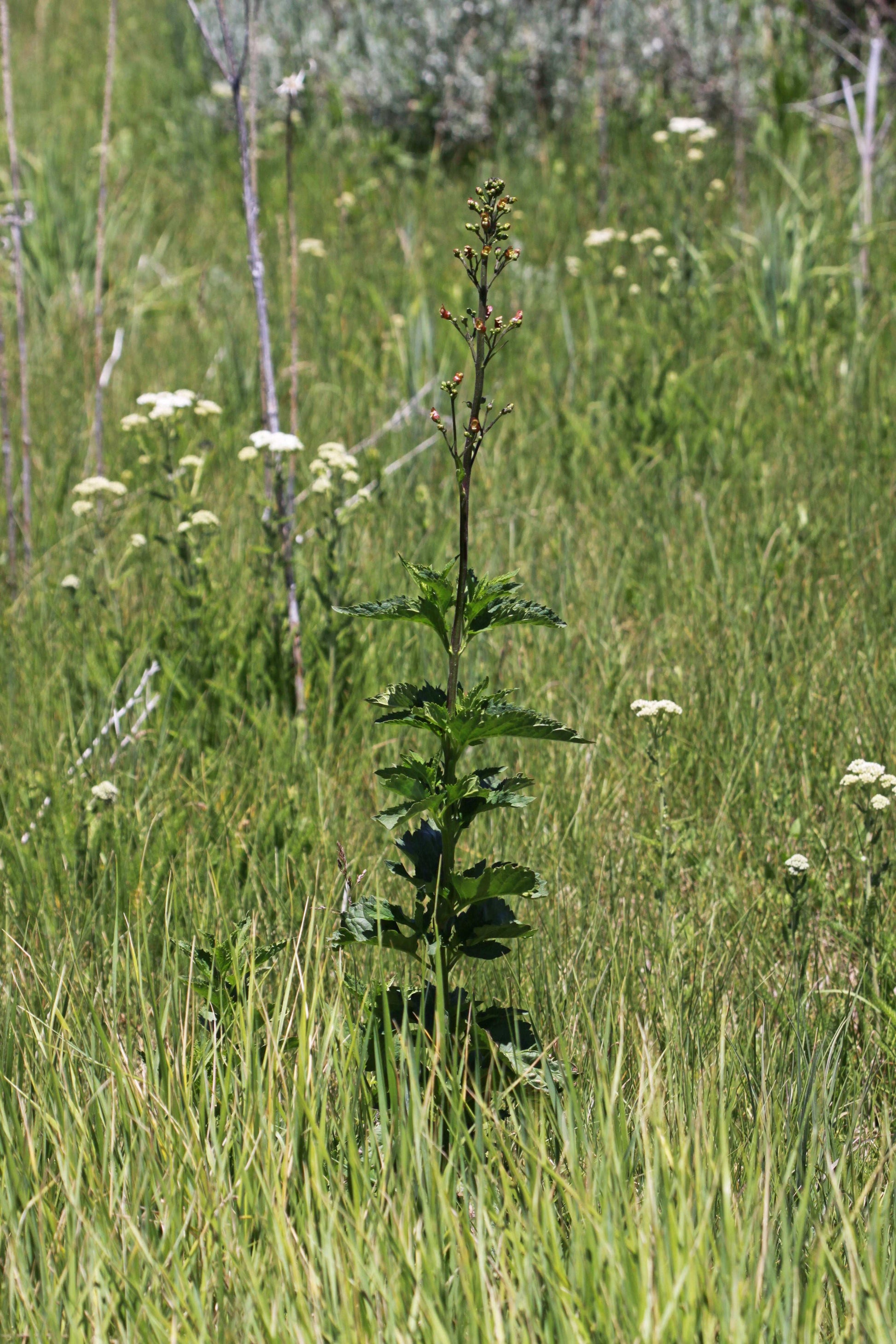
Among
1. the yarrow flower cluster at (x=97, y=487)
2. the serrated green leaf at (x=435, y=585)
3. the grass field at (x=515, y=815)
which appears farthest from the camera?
the yarrow flower cluster at (x=97, y=487)

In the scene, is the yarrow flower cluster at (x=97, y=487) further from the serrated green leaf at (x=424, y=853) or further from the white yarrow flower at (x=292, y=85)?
the serrated green leaf at (x=424, y=853)

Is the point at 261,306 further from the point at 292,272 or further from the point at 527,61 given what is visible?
the point at 527,61

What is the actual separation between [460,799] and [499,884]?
112mm

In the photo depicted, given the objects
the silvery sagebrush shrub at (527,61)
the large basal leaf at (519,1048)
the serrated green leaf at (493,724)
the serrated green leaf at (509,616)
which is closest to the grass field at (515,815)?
the large basal leaf at (519,1048)

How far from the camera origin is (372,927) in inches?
58.5

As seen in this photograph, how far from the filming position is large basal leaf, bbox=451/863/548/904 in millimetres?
1405

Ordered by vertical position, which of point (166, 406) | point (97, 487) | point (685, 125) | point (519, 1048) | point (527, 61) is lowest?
point (519, 1048)

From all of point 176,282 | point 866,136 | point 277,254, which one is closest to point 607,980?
point 866,136

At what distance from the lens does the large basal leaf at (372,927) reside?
145 cm

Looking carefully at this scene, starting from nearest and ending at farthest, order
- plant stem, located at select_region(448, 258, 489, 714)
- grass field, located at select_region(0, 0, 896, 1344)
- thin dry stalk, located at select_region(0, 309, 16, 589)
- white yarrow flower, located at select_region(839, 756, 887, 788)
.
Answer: grass field, located at select_region(0, 0, 896, 1344)
plant stem, located at select_region(448, 258, 489, 714)
white yarrow flower, located at select_region(839, 756, 887, 788)
thin dry stalk, located at select_region(0, 309, 16, 589)

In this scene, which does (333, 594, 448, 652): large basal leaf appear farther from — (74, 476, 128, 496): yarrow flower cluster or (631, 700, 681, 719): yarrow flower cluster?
(74, 476, 128, 496): yarrow flower cluster

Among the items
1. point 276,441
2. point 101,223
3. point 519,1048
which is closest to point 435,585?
point 519,1048

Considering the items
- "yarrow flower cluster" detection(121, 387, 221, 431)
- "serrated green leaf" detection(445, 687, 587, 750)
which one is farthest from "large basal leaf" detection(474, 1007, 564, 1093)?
"yarrow flower cluster" detection(121, 387, 221, 431)

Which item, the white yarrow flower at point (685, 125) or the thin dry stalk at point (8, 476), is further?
the white yarrow flower at point (685, 125)
